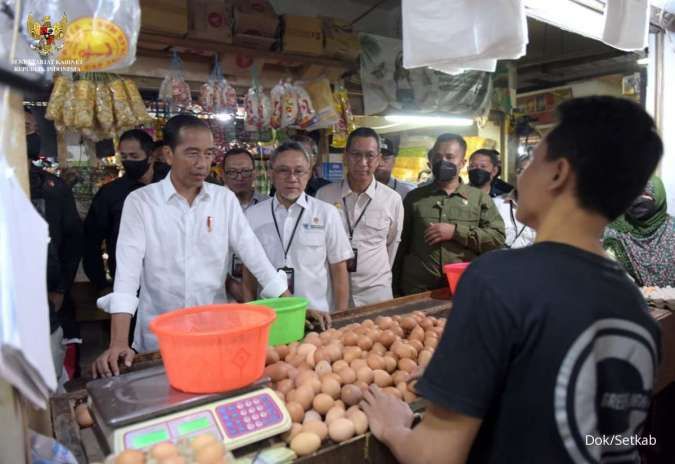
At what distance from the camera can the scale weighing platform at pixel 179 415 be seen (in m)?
1.05

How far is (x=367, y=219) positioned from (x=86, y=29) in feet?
7.40

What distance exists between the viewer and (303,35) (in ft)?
13.2

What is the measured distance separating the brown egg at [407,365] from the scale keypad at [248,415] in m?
0.50

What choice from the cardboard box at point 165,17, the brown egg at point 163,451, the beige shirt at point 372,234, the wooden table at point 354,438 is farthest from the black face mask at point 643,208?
the cardboard box at point 165,17

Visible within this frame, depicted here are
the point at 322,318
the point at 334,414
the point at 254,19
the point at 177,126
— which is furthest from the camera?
the point at 254,19

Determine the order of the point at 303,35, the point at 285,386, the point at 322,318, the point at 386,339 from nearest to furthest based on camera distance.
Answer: the point at 285,386 → the point at 386,339 → the point at 322,318 → the point at 303,35

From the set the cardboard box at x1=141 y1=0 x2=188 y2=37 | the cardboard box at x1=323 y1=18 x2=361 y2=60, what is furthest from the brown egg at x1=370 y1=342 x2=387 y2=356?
the cardboard box at x1=323 y1=18 x2=361 y2=60

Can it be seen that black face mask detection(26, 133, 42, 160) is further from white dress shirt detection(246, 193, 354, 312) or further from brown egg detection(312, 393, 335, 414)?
brown egg detection(312, 393, 335, 414)

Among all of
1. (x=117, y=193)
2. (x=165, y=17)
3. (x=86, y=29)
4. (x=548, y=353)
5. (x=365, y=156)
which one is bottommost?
(x=548, y=353)

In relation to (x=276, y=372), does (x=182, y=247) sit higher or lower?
higher

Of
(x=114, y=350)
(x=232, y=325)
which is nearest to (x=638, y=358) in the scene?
(x=232, y=325)

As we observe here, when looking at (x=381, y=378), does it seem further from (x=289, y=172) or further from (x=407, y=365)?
(x=289, y=172)

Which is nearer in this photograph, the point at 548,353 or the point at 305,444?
the point at 548,353

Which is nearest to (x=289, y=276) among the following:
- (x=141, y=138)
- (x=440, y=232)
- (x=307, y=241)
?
(x=307, y=241)
